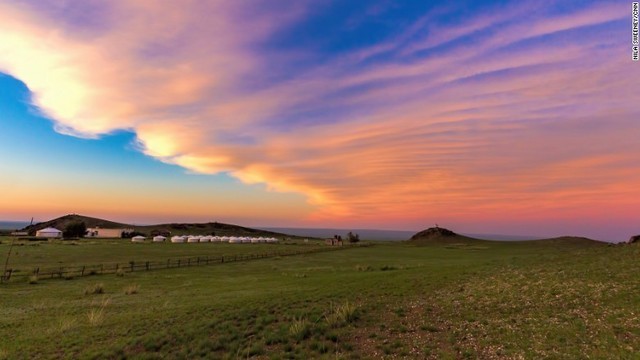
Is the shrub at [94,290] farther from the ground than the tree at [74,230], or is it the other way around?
the tree at [74,230]

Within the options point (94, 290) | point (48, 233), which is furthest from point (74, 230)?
point (94, 290)

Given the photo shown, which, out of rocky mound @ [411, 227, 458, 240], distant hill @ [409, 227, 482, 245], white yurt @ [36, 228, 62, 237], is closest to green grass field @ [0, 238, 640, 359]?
distant hill @ [409, 227, 482, 245]

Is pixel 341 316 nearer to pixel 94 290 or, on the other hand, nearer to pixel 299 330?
pixel 299 330

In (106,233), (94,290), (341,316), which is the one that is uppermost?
(106,233)

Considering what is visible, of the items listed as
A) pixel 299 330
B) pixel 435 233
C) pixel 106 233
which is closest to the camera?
pixel 299 330

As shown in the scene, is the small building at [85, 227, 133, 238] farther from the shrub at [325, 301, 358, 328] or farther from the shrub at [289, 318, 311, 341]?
the shrub at [289, 318, 311, 341]

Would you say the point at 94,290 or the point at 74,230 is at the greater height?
the point at 74,230

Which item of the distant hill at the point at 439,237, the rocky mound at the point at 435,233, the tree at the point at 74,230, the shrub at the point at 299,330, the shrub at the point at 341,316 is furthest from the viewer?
the rocky mound at the point at 435,233

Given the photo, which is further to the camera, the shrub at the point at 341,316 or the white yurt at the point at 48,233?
the white yurt at the point at 48,233

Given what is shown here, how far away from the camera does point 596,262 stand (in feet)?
92.1

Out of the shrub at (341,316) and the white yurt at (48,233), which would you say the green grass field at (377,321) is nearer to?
the shrub at (341,316)

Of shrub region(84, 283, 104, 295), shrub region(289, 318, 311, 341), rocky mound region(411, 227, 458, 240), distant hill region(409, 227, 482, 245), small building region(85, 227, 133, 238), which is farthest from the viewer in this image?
small building region(85, 227, 133, 238)

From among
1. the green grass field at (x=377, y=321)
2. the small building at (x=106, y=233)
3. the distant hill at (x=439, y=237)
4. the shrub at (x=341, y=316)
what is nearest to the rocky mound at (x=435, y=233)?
the distant hill at (x=439, y=237)

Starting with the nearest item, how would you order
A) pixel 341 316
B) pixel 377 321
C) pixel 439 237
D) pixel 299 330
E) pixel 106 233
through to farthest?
1. pixel 299 330
2. pixel 377 321
3. pixel 341 316
4. pixel 439 237
5. pixel 106 233
